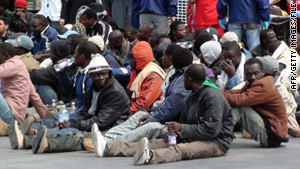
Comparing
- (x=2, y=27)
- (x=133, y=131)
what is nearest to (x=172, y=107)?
(x=133, y=131)

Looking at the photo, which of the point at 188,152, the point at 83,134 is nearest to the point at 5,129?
the point at 83,134

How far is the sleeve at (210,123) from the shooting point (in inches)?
345

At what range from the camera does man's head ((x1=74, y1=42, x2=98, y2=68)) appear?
1108 cm

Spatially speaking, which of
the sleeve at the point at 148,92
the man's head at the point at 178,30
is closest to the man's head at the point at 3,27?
the man's head at the point at 178,30

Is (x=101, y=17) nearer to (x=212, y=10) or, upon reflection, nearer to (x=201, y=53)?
(x=212, y=10)

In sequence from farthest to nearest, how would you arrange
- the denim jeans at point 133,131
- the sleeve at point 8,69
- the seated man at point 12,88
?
the seated man at point 12,88
the sleeve at point 8,69
the denim jeans at point 133,131

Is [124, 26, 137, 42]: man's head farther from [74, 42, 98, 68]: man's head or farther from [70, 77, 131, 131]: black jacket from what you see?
[70, 77, 131, 131]: black jacket

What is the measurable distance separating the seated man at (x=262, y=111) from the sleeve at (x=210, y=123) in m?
0.71

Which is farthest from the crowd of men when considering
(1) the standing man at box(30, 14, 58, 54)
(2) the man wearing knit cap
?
(2) the man wearing knit cap

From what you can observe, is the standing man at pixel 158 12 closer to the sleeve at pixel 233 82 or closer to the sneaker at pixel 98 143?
the sleeve at pixel 233 82

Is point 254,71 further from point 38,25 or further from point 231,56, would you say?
point 38,25

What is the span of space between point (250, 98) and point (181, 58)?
963mm

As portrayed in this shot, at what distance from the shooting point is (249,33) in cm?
1352

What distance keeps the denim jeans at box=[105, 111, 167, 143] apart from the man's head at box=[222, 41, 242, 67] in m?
1.52
